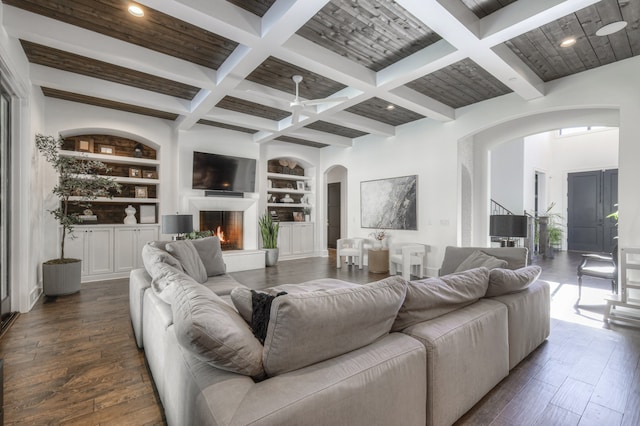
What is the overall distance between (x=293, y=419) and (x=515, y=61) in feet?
13.9

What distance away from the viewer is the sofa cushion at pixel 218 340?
3.76 feet

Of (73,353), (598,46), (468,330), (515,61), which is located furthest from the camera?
(515,61)

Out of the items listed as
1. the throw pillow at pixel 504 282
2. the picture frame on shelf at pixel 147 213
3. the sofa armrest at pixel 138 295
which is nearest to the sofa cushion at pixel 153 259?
the sofa armrest at pixel 138 295

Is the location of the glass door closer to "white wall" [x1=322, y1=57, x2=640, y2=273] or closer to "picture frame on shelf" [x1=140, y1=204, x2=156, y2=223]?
"picture frame on shelf" [x1=140, y1=204, x2=156, y2=223]

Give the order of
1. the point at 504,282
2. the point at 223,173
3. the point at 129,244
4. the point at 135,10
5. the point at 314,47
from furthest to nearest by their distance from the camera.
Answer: the point at 223,173 < the point at 129,244 < the point at 314,47 < the point at 135,10 < the point at 504,282

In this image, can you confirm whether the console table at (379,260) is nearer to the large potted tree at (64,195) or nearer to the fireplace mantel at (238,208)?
the fireplace mantel at (238,208)

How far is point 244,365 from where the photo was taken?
3.86ft

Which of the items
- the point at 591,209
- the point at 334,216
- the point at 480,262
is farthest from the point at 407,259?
the point at 591,209

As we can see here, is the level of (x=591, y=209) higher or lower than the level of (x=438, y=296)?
higher

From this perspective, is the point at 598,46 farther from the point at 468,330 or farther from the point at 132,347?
the point at 132,347

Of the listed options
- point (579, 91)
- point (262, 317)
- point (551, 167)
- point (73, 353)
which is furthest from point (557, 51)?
point (551, 167)

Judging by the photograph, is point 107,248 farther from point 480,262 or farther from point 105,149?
point 480,262

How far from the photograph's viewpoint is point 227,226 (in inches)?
271

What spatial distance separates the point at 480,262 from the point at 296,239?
5.34 m
